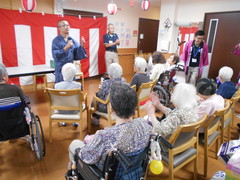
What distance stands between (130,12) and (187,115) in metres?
5.71

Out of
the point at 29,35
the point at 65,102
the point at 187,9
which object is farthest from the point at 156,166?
the point at 187,9

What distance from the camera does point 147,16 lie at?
698 centimetres

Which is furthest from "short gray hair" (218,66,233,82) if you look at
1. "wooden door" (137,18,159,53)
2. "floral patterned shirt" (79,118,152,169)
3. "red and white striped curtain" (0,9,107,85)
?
"wooden door" (137,18,159,53)

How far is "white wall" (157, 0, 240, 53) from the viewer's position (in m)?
4.52

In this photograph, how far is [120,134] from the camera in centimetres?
101

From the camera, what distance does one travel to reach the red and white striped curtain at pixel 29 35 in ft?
12.5

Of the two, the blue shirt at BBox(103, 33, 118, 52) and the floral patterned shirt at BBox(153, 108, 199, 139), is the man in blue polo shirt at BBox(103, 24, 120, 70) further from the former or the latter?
the floral patterned shirt at BBox(153, 108, 199, 139)

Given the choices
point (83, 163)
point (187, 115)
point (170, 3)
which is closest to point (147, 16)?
point (170, 3)

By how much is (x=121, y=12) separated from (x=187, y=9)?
2.09 meters

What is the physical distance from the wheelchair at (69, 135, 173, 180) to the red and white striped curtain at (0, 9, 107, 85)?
362 cm

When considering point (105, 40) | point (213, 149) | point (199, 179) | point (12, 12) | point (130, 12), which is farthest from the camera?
point (130, 12)

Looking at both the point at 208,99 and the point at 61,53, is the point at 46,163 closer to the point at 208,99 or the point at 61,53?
the point at 61,53

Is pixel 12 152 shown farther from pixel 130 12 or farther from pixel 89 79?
pixel 130 12

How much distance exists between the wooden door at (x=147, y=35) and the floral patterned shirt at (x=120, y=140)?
6.22 m
